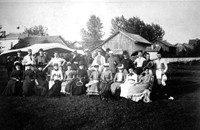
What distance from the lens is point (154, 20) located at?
22.8 feet

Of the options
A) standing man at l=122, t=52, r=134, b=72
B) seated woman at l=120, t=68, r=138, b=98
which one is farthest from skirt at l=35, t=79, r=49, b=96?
standing man at l=122, t=52, r=134, b=72

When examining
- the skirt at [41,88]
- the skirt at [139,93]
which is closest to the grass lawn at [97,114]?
the skirt at [139,93]

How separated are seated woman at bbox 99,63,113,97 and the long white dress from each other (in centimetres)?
51

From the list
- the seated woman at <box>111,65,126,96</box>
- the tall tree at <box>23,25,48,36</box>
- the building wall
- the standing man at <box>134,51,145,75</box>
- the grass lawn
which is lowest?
the grass lawn

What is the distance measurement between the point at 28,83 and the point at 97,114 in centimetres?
331

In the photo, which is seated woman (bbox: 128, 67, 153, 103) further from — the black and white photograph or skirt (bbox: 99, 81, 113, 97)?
skirt (bbox: 99, 81, 113, 97)

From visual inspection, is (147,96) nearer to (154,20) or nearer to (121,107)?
(121,107)

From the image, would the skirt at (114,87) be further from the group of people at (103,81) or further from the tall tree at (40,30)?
the tall tree at (40,30)

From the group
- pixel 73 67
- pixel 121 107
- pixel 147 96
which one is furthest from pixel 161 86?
pixel 73 67

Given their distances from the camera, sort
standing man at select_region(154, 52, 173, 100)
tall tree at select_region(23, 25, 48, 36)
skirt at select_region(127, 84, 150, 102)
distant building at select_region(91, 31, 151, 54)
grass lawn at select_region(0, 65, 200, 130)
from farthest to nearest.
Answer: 1. distant building at select_region(91, 31, 151, 54)
2. tall tree at select_region(23, 25, 48, 36)
3. standing man at select_region(154, 52, 173, 100)
4. skirt at select_region(127, 84, 150, 102)
5. grass lawn at select_region(0, 65, 200, 130)

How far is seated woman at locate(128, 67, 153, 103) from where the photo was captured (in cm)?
552

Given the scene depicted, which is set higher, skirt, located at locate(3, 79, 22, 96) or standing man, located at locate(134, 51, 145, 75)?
standing man, located at locate(134, 51, 145, 75)

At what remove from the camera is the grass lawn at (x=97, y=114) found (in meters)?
3.76

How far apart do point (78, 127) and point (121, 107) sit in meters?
1.58
